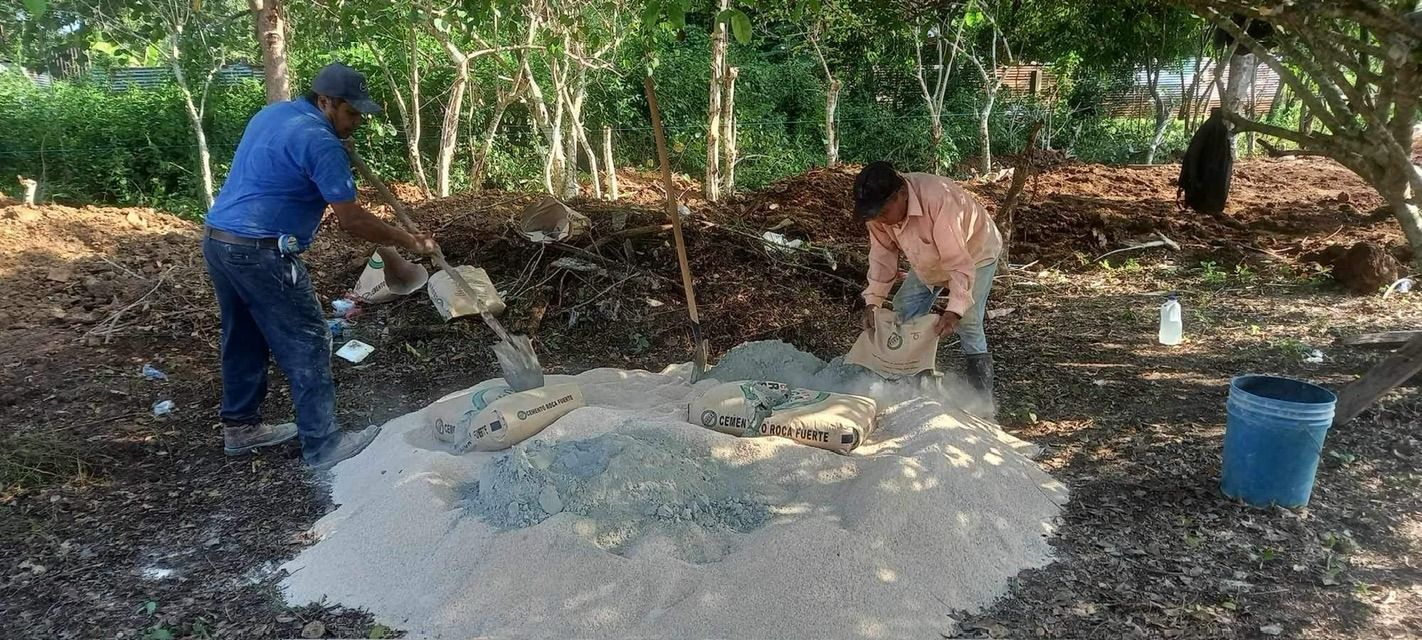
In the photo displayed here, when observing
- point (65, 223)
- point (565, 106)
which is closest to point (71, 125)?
point (65, 223)

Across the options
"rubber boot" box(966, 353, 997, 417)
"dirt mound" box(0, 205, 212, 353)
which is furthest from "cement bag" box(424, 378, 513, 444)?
"dirt mound" box(0, 205, 212, 353)

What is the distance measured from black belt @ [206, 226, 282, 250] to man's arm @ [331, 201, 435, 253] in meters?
0.28

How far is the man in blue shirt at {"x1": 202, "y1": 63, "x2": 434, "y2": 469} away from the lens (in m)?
3.26

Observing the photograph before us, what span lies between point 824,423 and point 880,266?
3.58ft

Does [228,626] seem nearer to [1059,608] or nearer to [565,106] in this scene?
[1059,608]

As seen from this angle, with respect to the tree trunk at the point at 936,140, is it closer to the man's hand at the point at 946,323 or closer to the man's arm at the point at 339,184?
the man's hand at the point at 946,323

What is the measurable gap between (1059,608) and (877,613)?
598 mm

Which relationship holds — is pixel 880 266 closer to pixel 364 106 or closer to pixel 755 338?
pixel 755 338

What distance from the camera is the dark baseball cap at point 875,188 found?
3.38m

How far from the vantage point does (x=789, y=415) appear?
329 centimetres

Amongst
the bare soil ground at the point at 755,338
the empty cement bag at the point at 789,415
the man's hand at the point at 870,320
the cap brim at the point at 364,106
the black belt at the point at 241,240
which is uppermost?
the cap brim at the point at 364,106

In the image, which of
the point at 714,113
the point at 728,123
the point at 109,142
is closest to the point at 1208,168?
the point at 714,113

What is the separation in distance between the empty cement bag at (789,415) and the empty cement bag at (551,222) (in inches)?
92.2

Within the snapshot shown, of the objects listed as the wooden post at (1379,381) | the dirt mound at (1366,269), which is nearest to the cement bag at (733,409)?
the wooden post at (1379,381)
